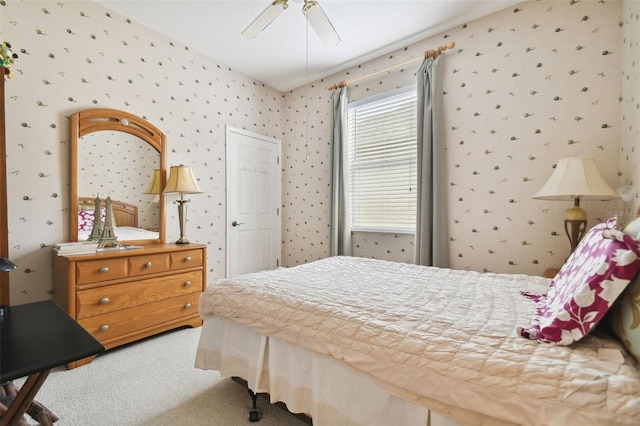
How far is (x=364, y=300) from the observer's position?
53.7 inches

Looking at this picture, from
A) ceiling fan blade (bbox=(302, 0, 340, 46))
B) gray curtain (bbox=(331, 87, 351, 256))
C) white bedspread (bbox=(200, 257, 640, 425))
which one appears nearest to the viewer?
white bedspread (bbox=(200, 257, 640, 425))

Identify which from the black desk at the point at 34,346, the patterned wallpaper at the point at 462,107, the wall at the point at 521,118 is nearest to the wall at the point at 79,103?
the patterned wallpaper at the point at 462,107

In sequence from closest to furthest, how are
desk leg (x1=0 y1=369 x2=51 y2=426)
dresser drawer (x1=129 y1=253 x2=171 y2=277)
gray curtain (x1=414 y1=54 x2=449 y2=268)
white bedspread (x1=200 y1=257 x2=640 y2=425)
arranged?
white bedspread (x1=200 y1=257 x2=640 y2=425), desk leg (x1=0 y1=369 x2=51 y2=426), dresser drawer (x1=129 y1=253 x2=171 y2=277), gray curtain (x1=414 y1=54 x2=449 y2=268)

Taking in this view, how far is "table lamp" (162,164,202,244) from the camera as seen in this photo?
2766 mm

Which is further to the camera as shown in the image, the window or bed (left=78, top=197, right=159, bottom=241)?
the window

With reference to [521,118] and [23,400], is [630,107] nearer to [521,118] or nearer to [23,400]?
[521,118]

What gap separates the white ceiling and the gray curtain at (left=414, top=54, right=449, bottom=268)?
1.32ft

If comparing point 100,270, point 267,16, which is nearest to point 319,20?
point 267,16

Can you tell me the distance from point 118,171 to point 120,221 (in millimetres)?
454

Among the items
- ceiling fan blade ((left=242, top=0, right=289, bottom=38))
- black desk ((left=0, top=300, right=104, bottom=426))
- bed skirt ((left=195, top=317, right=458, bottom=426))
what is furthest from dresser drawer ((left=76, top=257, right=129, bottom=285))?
ceiling fan blade ((left=242, top=0, right=289, bottom=38))

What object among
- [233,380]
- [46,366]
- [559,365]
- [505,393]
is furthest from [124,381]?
[559,365]

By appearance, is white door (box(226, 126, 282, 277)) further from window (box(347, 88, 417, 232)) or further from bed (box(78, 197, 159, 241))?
window (box(347, 88, 417, 232))

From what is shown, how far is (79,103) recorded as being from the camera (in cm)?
239

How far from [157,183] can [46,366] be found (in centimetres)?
228
